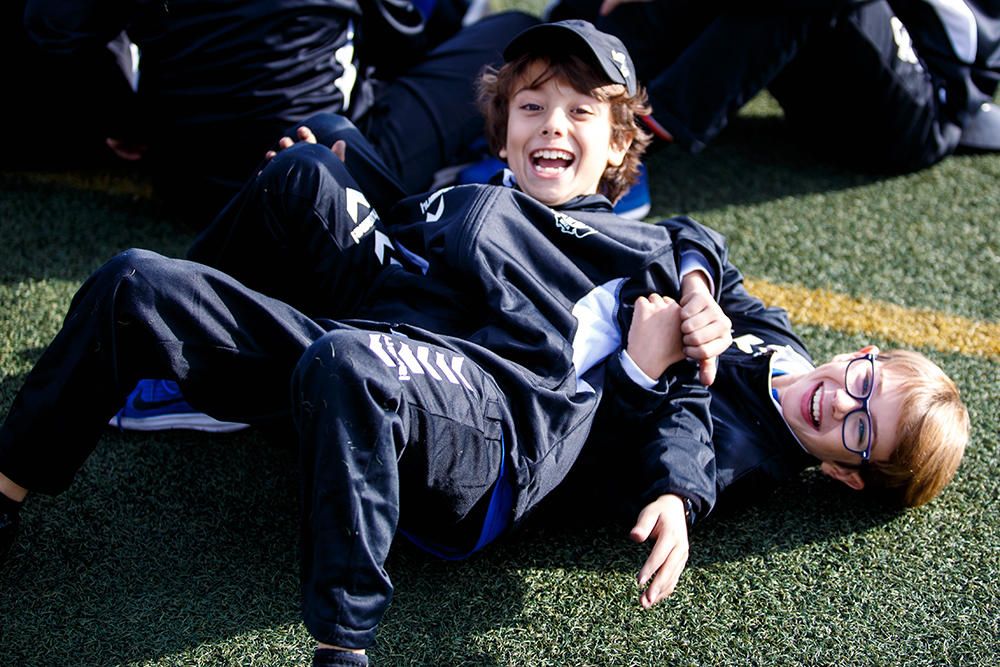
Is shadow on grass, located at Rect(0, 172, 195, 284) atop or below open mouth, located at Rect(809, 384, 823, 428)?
below

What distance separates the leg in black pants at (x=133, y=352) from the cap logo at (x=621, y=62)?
37.8 inches

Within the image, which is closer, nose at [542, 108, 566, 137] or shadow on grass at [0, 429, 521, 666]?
shadow on grass at [0, 429, 521, 666]

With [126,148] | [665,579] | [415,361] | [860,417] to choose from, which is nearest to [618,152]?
[860,417]

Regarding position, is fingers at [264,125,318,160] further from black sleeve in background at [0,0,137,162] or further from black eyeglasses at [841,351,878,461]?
black eyeglasses at [841,351,878,461]

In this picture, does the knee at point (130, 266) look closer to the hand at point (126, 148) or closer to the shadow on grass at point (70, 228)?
the shadow on grass at point (70, 228)

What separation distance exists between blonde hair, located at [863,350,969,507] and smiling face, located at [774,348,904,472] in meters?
0.02

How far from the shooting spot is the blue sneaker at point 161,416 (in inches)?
88.5

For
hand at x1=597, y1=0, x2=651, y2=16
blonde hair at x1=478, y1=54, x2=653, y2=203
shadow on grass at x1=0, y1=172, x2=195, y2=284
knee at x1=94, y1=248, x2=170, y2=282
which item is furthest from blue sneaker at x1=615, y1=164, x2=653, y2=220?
knee at x1=94, y1=248, x2=170, y2=282

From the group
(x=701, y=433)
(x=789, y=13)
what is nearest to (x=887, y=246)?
(x=789, y=13)

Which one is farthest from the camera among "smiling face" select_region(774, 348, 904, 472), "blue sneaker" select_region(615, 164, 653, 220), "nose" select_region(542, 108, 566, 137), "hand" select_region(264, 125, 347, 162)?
"blue sneaker" select_region(615, 164, 653, 220)

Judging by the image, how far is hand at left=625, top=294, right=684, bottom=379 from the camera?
204 centimetres

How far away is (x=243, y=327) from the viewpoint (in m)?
1.82

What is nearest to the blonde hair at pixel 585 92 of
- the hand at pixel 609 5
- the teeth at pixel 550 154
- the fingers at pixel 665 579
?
the teeth at pixel 550 154

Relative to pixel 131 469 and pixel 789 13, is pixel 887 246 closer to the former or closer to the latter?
pixel 789 13
